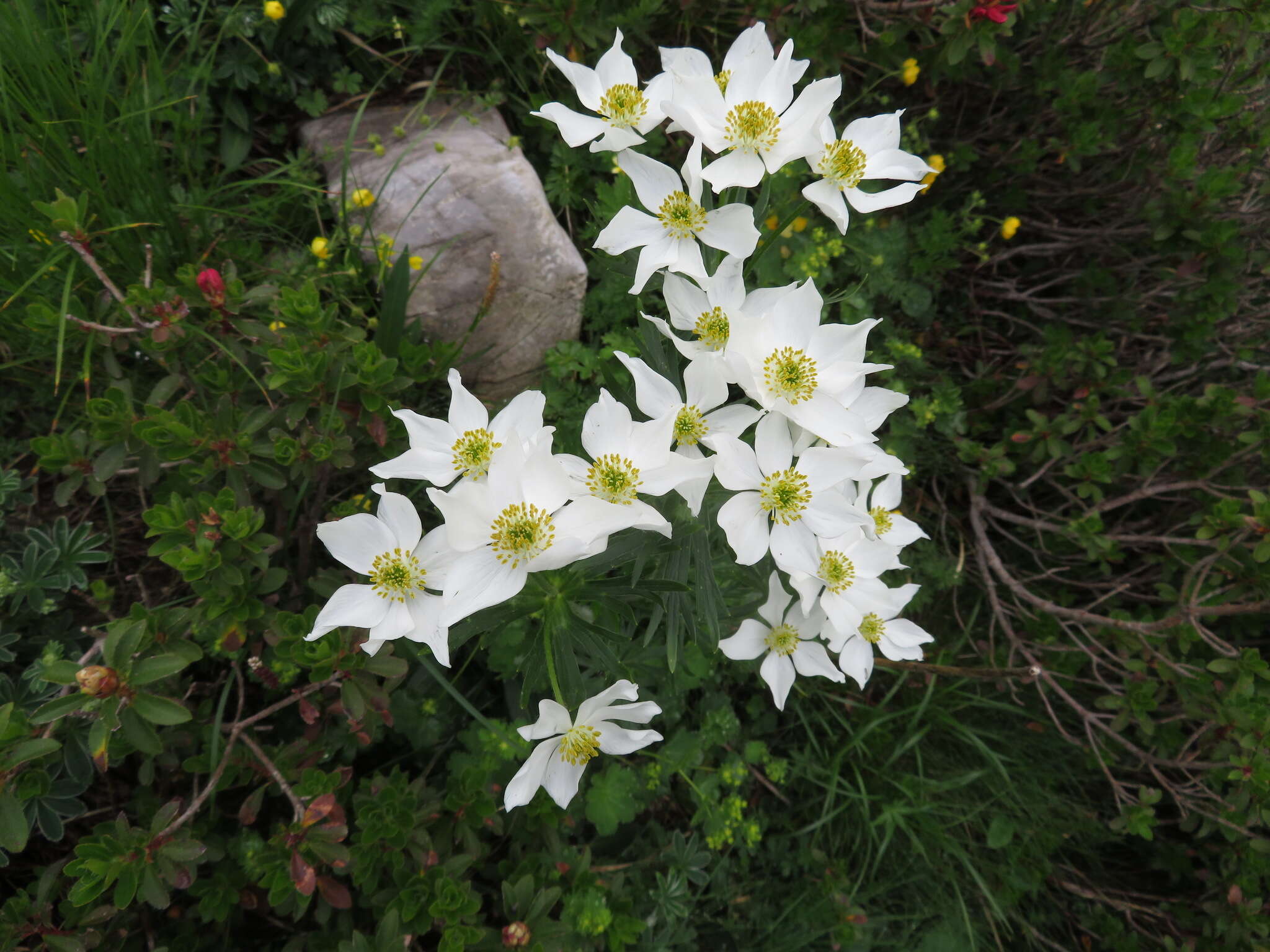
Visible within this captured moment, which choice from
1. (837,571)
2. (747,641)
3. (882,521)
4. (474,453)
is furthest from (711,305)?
(747,641)

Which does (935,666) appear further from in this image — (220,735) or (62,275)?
(62,275)

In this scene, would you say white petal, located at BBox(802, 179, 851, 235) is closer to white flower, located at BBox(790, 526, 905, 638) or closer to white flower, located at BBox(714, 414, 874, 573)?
white flower, located at BBox(714, 414, 874, 573)

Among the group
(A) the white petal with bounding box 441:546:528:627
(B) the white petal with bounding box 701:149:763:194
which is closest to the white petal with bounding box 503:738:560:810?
(A) the white petal with bounding box 441:546:528:627

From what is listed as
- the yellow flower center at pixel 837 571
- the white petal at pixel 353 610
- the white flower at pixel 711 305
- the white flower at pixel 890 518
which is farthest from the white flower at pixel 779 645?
the white petal at pixel 353 610

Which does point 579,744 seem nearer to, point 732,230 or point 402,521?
point 402,521

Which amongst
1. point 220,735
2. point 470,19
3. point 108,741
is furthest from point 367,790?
point 470,19
